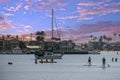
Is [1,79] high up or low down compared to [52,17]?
down

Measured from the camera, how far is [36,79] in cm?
5391

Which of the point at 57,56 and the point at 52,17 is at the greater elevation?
the point at 52,17

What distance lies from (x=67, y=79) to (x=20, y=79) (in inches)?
271

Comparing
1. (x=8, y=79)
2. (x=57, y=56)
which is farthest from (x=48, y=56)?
(x=8, y=79)

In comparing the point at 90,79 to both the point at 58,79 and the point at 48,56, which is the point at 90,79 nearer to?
the point at 58,79

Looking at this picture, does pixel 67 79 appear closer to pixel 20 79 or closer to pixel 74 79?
pixel 74 79

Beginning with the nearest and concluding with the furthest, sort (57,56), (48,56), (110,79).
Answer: (110,79), (48,56), (57,56)

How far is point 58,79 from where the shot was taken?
5388 cm

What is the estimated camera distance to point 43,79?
5400 cm

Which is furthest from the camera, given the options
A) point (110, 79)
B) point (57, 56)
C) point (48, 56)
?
point (57, 56)

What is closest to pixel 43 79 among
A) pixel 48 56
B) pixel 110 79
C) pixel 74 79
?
pixel 74 79

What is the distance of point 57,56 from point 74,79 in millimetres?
87867

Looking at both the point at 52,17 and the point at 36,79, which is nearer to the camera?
the point at 36,79

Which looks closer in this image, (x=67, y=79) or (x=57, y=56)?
(x=67, y=79)
